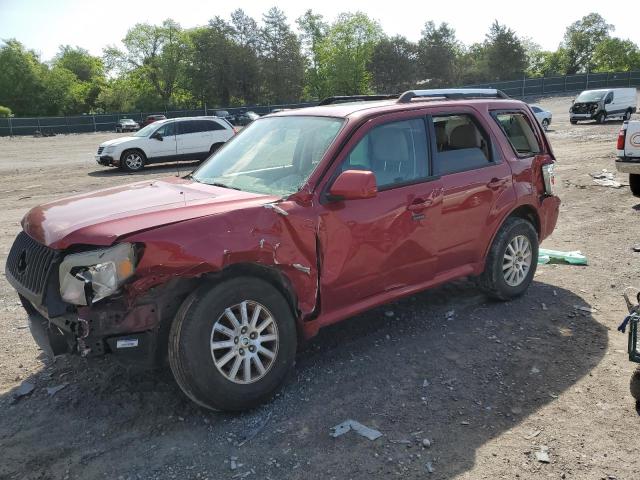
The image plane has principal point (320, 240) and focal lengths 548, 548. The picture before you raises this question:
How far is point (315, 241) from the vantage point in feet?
12.0

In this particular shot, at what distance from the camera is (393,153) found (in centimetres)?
425

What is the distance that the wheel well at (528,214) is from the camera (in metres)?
5.25

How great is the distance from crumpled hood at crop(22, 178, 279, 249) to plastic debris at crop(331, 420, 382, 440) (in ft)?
4.82

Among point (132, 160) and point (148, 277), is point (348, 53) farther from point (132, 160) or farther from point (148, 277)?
point (148, 277)

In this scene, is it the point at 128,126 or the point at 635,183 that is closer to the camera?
the point at 635,183

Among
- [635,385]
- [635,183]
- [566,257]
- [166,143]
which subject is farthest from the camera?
[166,143]

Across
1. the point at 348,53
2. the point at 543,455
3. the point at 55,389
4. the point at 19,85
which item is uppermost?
the point at 348,53

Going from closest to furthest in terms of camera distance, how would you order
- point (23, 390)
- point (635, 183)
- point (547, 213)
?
point (23, 390) < point (547, 213) < point (635, 183)

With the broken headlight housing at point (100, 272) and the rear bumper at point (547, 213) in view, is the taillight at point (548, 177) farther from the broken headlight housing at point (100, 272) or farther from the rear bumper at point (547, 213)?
the broken headlight housing at point (100, 272)

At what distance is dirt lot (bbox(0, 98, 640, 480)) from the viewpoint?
302 centimetres

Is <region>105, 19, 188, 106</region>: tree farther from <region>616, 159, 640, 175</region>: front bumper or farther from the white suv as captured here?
<region>616, 159, 640, 175</region>: front bumper

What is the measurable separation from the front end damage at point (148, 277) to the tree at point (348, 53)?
3388 inches

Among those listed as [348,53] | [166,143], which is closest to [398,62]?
[348,53]

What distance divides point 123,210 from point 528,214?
381 cm
